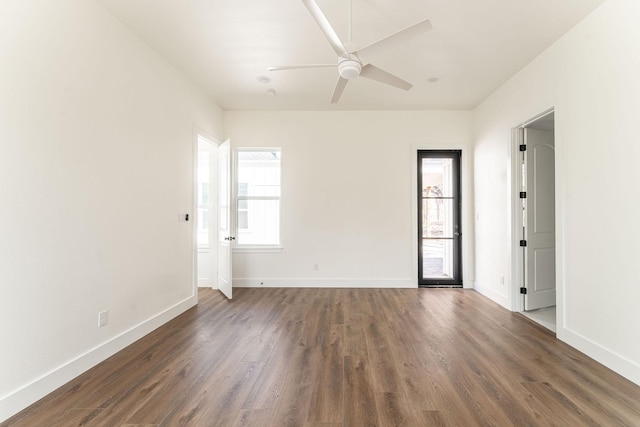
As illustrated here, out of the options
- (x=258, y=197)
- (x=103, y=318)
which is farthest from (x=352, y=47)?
(x=258, y=197)

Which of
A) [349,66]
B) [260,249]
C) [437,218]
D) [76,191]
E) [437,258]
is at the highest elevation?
[349,66]

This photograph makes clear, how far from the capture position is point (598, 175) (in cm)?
241

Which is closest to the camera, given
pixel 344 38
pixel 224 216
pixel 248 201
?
pixel 344 38

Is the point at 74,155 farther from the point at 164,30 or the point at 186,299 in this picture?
the point at 186,299

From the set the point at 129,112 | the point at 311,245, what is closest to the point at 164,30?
the point at 129,112

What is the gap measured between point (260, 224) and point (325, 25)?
361 cm

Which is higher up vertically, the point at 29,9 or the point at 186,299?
the point at 29,9

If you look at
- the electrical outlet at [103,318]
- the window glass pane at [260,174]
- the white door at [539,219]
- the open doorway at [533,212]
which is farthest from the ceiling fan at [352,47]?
the electrical outlet at [103,318]

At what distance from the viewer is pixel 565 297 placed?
2.76 metres

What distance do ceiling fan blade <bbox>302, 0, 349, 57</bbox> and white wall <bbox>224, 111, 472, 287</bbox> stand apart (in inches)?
107

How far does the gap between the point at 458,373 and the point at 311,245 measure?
3.00m

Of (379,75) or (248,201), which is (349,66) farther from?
(248,201)

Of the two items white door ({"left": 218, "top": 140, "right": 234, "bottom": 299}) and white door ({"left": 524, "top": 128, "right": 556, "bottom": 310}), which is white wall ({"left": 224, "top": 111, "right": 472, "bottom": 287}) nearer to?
white door ({"left": 218, "top": 140, "right": 234, "bottom": 299})

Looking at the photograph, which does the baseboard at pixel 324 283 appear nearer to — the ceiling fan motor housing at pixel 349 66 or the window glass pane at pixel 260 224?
the window glass pane at pixel 260 224
